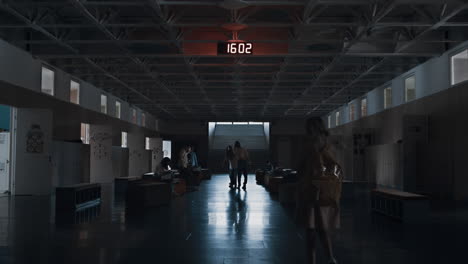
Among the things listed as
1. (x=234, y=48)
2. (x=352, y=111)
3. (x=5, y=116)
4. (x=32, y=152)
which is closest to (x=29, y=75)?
(x=5, y=116)

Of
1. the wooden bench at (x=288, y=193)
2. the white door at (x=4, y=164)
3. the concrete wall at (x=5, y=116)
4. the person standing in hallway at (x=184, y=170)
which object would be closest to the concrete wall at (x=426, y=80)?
the wooden bench at (x=288, y=193)

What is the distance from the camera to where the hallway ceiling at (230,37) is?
34.2 feet

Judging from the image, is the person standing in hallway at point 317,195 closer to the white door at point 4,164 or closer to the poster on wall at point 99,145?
the white door at point 4,164

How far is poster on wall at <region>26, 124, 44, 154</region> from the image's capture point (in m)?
13.7

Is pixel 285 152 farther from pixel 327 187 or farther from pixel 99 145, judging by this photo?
→ pixel 327 187

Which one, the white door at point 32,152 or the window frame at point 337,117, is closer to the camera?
the white door at point 32,152

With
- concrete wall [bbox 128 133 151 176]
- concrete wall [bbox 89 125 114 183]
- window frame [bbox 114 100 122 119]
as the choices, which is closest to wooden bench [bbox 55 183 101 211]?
concrete wall [bbox 89 125 114 183]

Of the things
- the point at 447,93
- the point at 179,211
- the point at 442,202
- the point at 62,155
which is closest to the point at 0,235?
→ the point at 179,211

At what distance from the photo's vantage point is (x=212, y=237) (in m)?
6.52

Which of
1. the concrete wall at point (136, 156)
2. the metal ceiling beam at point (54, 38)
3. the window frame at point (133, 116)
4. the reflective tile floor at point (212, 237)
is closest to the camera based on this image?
the reflective tile floor at point (212, 237)

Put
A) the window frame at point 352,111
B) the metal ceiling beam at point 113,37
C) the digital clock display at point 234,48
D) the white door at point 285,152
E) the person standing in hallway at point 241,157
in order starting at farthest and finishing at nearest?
1. the white door at point 285,152
2. the window frame at point 352,111
3. the person standing in hallway at point 241,157
4. the digital clock display at point 234,48
5. the metal ceiling beam at point 113,37

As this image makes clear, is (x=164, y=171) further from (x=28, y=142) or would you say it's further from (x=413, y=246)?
(x=413, y=246)

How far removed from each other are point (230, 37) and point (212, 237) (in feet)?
22.3

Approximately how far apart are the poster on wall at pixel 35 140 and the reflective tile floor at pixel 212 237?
3848mm
